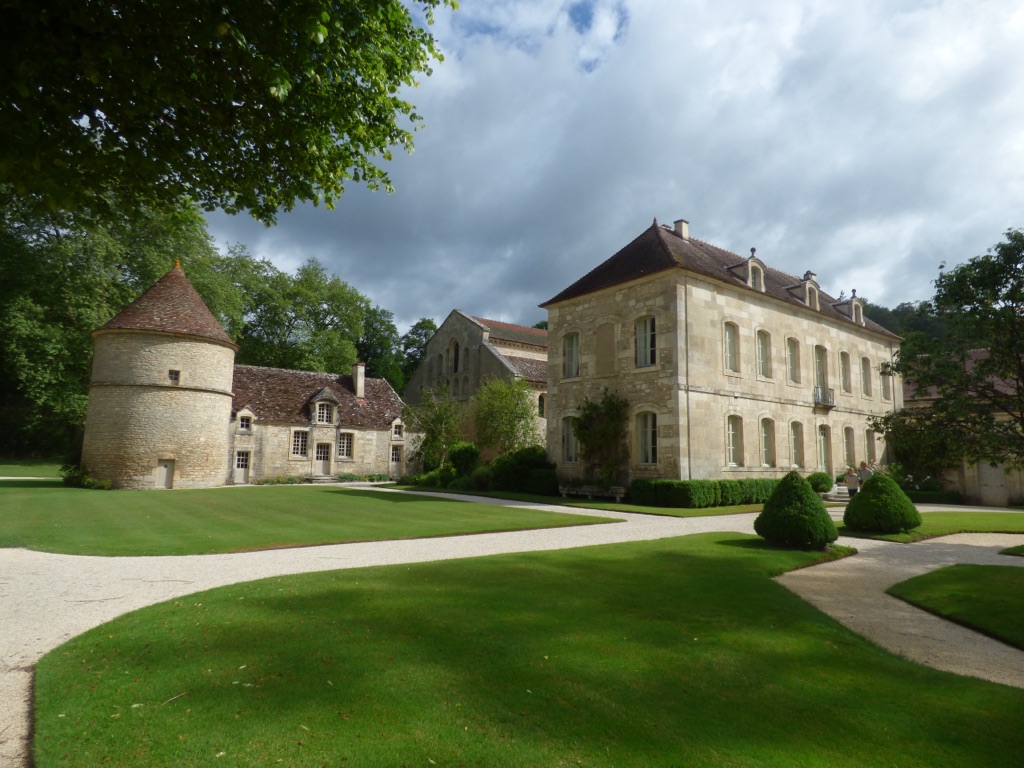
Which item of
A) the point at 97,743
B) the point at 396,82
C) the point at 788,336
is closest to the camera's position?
the point at 97,743

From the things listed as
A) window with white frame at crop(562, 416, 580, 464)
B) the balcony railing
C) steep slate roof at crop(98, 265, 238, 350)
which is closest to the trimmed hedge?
window with white frame at crop(562, 416, 580, 464)

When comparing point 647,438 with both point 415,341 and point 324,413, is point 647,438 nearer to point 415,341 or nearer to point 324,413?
point 324,413

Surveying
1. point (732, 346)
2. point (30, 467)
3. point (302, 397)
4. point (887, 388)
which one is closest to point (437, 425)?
point (302, 397)

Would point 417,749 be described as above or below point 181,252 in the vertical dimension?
below

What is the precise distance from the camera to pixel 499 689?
416cm

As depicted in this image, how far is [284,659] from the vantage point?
15.3 ft

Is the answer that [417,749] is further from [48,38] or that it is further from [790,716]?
[48,38]

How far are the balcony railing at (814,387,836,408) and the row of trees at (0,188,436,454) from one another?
2581 cm

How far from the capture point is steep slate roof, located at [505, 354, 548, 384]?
36.1 m

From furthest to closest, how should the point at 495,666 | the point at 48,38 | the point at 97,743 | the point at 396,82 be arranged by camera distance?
1. the point at 396,82
2. the point at 48,38
3. the point at 495,666
4. the point at 97,743

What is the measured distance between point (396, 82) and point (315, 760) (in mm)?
7079

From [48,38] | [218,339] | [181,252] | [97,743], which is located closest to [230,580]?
[97,743]

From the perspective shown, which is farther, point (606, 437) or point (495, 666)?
point (606, 437)

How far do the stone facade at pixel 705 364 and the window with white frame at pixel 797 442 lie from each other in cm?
4
